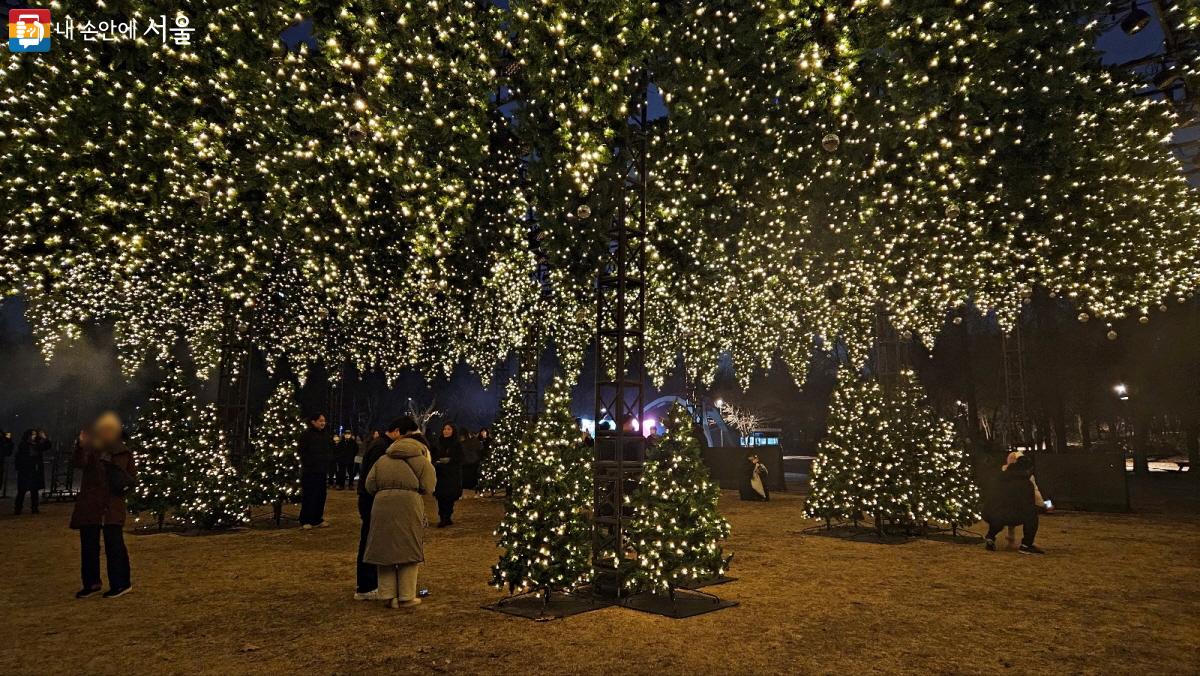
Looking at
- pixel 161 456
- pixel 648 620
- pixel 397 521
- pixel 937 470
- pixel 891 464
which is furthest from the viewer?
pixel 161 456

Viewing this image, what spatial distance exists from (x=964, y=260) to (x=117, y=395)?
42.0 metres

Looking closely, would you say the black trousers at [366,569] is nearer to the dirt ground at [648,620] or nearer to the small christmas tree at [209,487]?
the dirt ground at [648,620]

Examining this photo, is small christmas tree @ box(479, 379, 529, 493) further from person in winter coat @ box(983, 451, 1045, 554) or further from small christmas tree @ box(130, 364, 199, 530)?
person in winter coat @ box(983, 451, 1045, 554)

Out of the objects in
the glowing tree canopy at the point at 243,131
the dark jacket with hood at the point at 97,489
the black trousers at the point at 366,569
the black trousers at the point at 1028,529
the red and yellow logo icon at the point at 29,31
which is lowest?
the black trousers at the point at 1028,529

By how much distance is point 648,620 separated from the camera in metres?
6.16

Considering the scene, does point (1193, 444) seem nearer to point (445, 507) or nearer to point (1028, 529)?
point (1028, 529)

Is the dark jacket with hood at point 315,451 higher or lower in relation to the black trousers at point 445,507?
higher

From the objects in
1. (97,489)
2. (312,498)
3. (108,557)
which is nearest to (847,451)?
(312,498)

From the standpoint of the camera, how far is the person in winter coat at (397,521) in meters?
6.56

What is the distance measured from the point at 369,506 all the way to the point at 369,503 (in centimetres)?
3

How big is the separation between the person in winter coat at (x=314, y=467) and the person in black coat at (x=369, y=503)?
5167 mm

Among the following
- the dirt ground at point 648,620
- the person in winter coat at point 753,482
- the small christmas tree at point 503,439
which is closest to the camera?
the dirt ground at point 648,620

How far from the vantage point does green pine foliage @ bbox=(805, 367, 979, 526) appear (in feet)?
36.1

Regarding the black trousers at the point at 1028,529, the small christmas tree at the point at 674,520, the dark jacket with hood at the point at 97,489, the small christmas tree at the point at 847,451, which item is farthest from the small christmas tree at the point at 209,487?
the black trousers at the point at 1028,529
